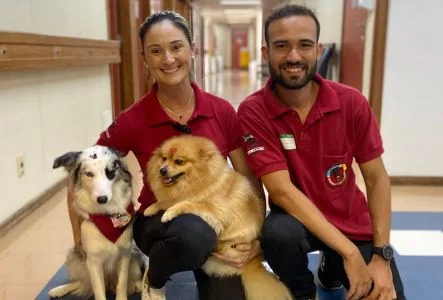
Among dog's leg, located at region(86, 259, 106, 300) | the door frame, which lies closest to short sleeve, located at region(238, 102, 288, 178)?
dog's leg, located at region(86, 259, 106, 300)

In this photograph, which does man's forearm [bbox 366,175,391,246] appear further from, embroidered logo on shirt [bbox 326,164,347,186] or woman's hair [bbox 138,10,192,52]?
woman's hair [bbox 138,10,192,52]

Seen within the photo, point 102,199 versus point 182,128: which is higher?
point 182,128

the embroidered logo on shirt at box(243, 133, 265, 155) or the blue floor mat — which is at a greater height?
the embroidered logo on shirt at box(243, 133, 265, 155)

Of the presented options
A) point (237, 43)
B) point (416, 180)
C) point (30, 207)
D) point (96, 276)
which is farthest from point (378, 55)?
point (237, 43)

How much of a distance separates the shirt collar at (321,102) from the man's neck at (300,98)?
2 centimetres

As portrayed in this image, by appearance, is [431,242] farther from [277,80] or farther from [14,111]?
[14,111]

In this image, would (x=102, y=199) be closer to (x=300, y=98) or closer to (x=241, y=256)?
(x=241, y=256)

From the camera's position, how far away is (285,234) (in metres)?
1.46

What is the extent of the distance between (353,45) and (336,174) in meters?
3.29

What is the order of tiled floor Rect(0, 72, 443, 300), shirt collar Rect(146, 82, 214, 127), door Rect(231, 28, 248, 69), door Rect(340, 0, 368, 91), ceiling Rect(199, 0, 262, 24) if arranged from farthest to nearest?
1. door Rect(231, 28, 248, 69)
2. ceiling Rect(199, 0, 262, 24)
3. door Rect(340, 0, 368, 91)
4. tiled floor Rect(0, 72, 443, 300)
5. shirt collar Rect(146, 82, 214, 127)

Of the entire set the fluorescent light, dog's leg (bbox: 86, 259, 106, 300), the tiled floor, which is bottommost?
the tiled floor

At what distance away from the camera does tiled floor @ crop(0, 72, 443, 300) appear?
2.01m

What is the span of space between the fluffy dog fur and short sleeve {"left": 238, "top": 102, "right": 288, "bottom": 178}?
0.49 m

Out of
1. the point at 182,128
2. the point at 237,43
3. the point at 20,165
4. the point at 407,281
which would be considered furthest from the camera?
the point at 237,43
